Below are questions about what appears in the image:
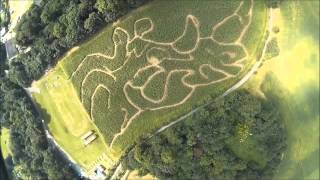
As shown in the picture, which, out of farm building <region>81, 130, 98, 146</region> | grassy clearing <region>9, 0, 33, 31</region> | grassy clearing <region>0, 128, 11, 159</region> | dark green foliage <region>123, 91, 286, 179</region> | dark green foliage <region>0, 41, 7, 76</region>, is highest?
grassy clearing <region>9, 0, 33, 31</region>

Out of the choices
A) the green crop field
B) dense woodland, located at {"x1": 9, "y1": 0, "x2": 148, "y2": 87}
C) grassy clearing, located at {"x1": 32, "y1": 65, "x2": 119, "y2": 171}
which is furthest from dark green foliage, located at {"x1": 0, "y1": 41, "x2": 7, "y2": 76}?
the green crop field

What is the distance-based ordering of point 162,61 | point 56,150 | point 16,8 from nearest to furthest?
1. point 162,61
2. point 56,150
3. point 16,8

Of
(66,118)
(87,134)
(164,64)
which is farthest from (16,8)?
(164,64)

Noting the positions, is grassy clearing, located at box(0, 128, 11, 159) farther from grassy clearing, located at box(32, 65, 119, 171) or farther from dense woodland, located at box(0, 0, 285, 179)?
grassy clearing, located at box(32, 65, 119, 171)

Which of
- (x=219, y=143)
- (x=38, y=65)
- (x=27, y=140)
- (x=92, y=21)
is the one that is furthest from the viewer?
(x=27, y=140)

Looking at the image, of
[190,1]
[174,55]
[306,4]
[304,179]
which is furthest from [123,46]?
[304,179]

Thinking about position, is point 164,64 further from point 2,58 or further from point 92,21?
point 2,58

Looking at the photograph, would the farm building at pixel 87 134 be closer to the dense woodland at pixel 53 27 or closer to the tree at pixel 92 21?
the dense woodland at pixel 53 27
